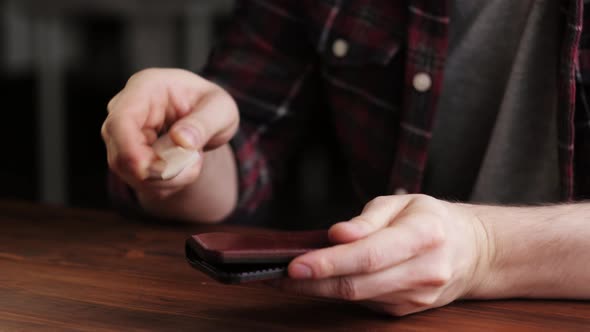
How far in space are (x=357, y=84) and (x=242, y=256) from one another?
57 centimetres

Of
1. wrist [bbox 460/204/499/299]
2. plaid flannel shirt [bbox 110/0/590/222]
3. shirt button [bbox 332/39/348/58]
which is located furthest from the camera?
shirt button [bbox 332/39/348/58]

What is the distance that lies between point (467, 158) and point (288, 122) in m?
0.26

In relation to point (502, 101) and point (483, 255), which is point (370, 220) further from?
point (502, 101)

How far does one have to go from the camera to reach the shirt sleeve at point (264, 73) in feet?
3.34

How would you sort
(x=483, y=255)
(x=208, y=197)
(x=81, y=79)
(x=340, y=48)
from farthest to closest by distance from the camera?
1. (x=81, y=79)
2. (x=340, y=48)
3. (x=208, y=197)
4. (x=483, y=255)

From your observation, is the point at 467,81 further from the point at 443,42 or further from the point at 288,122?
the point at 288,122

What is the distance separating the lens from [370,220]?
0.50m

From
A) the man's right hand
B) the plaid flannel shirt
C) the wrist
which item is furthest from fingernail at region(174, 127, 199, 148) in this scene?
the plaid flannel shirt

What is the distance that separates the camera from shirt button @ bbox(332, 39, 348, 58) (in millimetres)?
974

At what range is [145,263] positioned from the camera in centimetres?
65

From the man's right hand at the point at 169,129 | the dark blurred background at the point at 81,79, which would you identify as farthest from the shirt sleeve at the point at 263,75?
the dark blurred background at the point at 81,79

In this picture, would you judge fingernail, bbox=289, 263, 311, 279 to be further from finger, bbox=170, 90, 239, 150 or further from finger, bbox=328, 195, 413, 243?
finger, bbox=170, 90, 239, 150

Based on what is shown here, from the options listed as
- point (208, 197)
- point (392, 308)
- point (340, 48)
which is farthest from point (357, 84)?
point (392, 308)

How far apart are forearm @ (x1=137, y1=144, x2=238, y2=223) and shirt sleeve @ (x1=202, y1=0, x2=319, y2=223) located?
0.19 ft
